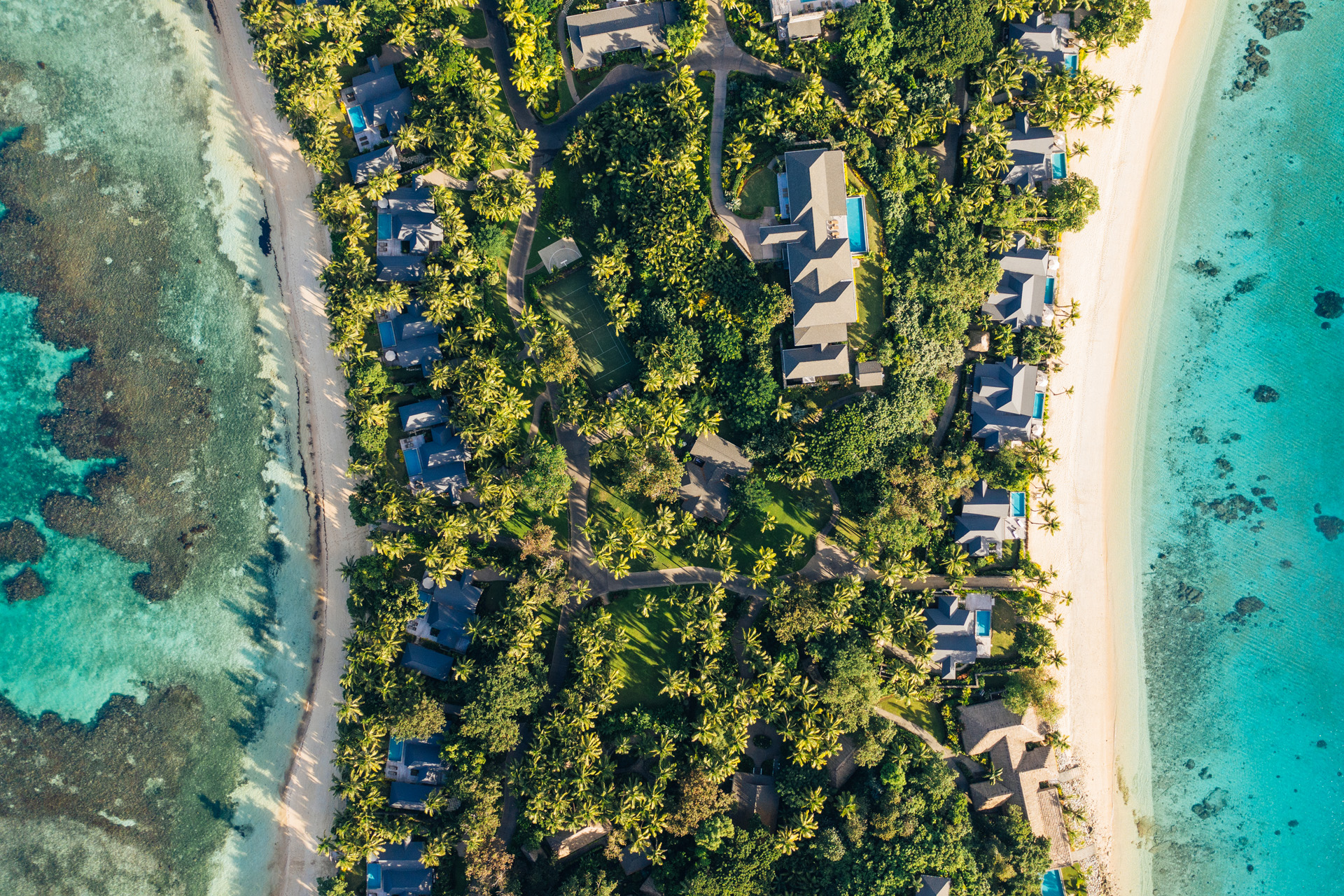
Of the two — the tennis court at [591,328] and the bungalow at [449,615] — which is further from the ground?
the tennis court at [591,328]

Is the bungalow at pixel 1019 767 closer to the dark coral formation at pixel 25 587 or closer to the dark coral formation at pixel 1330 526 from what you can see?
the dark coral formation at pixel 1330 526

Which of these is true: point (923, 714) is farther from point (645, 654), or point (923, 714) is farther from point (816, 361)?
point (816, 361)

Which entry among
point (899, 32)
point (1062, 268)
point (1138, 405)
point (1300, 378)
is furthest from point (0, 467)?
point (1300, 378)

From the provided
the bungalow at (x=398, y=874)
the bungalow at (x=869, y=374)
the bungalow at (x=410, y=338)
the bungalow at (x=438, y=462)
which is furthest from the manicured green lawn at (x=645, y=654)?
the bungalow at (x=410, y=338)

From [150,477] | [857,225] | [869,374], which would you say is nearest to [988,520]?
[869,374]

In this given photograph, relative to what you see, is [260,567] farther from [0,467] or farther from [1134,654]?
[1134,654]

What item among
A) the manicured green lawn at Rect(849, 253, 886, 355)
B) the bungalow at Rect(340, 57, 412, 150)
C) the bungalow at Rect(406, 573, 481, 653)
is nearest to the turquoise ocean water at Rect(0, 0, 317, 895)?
the bungalow at Rect(340, 57, 412, 150)
